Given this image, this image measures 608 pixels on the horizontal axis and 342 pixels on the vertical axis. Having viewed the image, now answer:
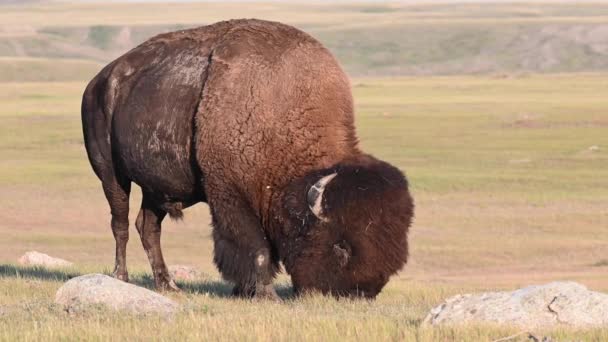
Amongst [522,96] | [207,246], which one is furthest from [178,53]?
[522,96]

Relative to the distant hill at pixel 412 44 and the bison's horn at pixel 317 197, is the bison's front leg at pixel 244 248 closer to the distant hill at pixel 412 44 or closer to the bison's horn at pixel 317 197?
the bison's horn at pixel 317 197

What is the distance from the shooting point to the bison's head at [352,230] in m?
9.71

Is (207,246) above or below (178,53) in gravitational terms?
below

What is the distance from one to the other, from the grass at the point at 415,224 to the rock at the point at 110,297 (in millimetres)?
191

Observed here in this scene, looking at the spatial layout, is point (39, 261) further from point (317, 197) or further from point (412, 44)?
point (412, 44)

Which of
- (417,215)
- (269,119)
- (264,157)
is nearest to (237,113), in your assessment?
(269,119)

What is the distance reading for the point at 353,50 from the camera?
143875 millimetres

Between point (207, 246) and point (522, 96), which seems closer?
point (207, 246)

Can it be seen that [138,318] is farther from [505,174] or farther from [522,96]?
[522,96]

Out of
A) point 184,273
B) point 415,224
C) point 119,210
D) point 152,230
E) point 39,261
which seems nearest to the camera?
point 152,230

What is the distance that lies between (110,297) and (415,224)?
646 inches

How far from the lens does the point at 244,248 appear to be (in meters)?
10.8

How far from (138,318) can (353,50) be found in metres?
136

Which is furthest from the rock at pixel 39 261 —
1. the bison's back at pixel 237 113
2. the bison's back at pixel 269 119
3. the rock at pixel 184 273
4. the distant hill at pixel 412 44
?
the distant hill at pixel 412 44
